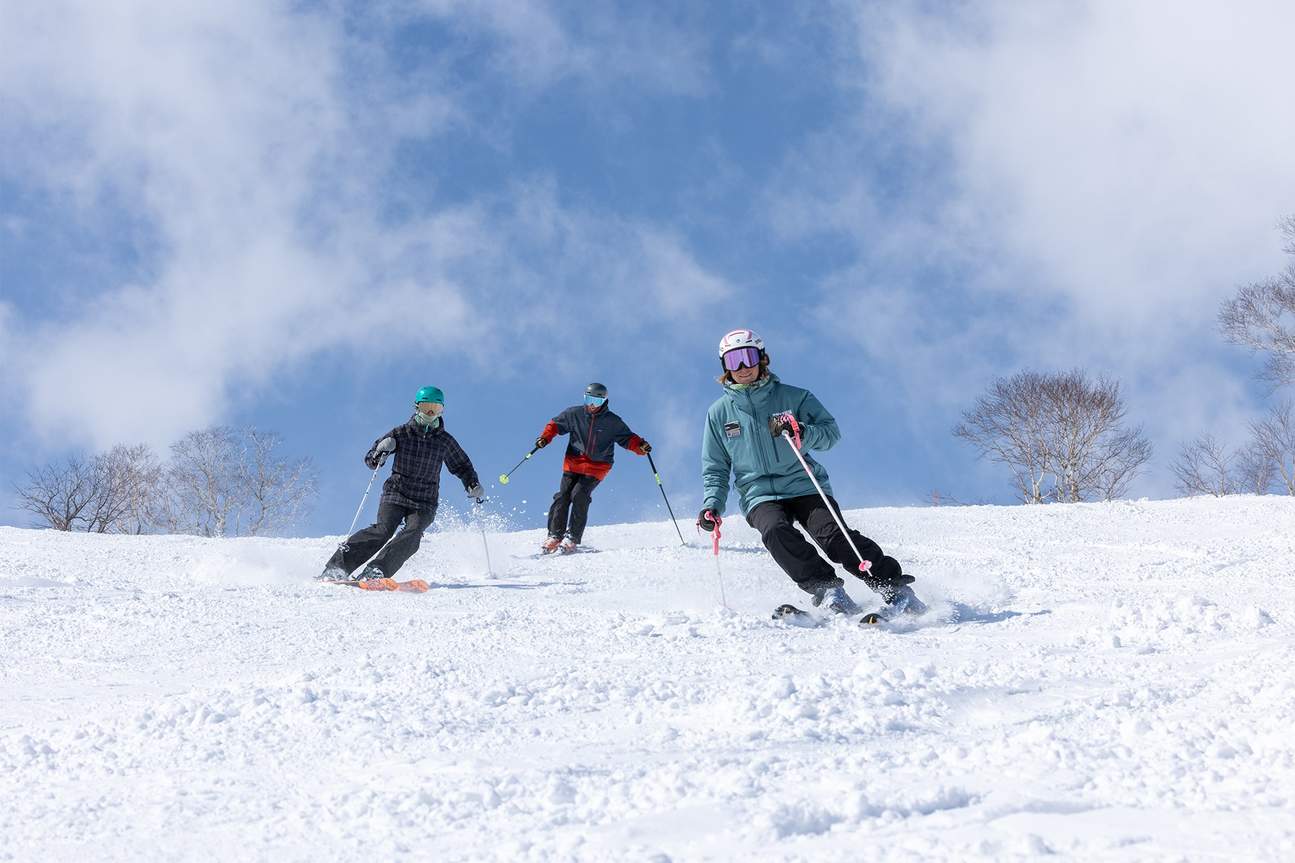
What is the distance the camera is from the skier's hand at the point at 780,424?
18.0ft

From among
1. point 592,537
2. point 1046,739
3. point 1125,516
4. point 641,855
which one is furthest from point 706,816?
point 1125,516

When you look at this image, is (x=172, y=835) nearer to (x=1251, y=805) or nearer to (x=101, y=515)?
(x=1251, y=805)

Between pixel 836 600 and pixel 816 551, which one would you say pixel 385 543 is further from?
pixel 836 600

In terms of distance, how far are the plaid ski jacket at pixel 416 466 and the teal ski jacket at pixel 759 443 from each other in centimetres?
294

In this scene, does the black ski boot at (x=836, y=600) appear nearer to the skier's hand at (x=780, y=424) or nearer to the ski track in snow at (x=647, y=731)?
the ski track in snow at (x=647, y=731)

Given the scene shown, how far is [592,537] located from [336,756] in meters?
9.22

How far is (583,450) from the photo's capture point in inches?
412

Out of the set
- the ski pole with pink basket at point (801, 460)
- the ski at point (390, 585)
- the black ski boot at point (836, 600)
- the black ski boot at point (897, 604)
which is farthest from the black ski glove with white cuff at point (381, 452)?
the black ski boot at point (897, 604)

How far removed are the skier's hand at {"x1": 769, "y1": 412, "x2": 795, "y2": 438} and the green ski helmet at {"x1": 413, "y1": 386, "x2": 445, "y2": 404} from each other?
3385 mm

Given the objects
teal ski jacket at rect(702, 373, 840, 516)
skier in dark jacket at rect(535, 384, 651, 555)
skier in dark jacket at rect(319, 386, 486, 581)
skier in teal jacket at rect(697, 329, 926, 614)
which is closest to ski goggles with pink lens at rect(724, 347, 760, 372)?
skier in teal jacket at rect(697, 329, 926, 614)

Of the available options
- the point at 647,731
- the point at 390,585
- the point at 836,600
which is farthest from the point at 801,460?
the point at 390,585

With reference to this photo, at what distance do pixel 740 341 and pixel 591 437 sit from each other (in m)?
4.97

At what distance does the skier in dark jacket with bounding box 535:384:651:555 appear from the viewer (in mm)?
10359

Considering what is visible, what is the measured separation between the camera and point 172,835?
2.09 metres
